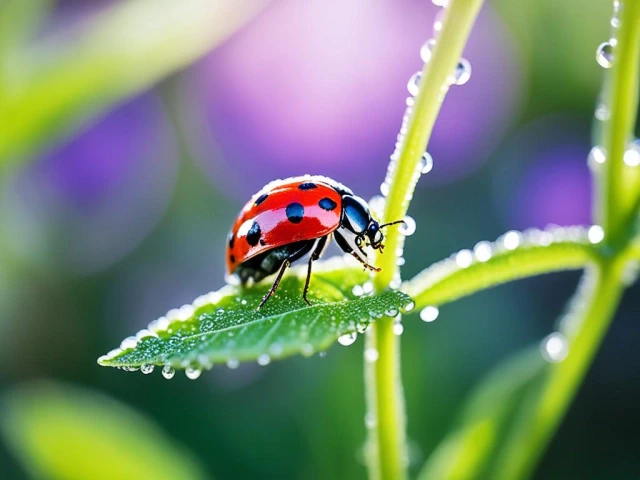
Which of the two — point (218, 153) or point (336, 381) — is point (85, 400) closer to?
point (336, 381)

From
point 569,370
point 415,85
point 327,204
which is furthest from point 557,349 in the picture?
point 415,85

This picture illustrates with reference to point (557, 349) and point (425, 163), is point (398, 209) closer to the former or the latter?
point (425, 163)

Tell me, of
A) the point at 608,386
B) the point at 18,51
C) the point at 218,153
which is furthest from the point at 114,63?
the point at 608,386

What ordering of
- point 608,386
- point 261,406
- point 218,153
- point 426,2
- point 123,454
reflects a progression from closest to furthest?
point 123,454, point 261,406, point 608,386, point 218,153, point 426,2

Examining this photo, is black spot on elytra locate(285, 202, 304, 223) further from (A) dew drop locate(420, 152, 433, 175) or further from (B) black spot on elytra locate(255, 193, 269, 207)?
(A) dew drop locate(420, 152, 433, 175)

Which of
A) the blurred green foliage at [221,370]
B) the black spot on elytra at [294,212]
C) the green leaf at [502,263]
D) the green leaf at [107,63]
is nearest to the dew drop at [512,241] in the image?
the green leaf at [502,263]

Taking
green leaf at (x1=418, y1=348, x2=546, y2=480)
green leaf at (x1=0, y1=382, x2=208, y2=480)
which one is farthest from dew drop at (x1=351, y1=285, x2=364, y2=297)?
green leaf at (x1=0, y1=382, x2=208, y2=480)
